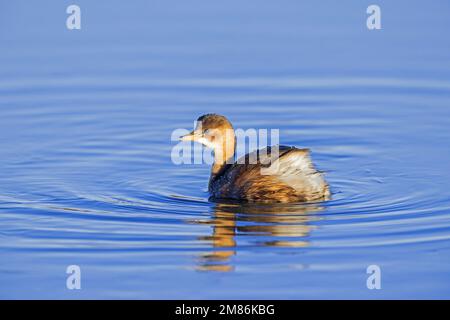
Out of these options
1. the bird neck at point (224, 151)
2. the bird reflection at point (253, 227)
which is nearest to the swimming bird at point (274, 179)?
the bird reflection at point (253, 227)

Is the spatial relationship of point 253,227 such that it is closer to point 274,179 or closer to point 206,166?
point 274,179

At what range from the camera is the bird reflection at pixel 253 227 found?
8.55 m

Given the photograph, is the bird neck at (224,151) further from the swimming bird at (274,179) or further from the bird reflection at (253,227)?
the bird reflection at (253,227)

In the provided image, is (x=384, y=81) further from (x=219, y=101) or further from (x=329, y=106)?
(x=219, y=101)

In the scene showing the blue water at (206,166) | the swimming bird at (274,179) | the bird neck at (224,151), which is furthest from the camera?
the bird neck at (224,151)

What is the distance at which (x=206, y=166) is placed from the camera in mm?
11719

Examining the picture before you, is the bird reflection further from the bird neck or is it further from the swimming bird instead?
the bird neck

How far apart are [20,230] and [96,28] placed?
7433 mm

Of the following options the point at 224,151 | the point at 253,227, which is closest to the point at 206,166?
the point at 224,151

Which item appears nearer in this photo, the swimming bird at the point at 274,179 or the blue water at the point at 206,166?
the blue water at the point at 206,166

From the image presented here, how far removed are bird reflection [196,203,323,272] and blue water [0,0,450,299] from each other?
0.06 ft

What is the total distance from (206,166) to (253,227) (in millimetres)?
2583

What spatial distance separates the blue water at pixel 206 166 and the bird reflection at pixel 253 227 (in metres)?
0.02

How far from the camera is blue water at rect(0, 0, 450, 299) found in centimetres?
818
